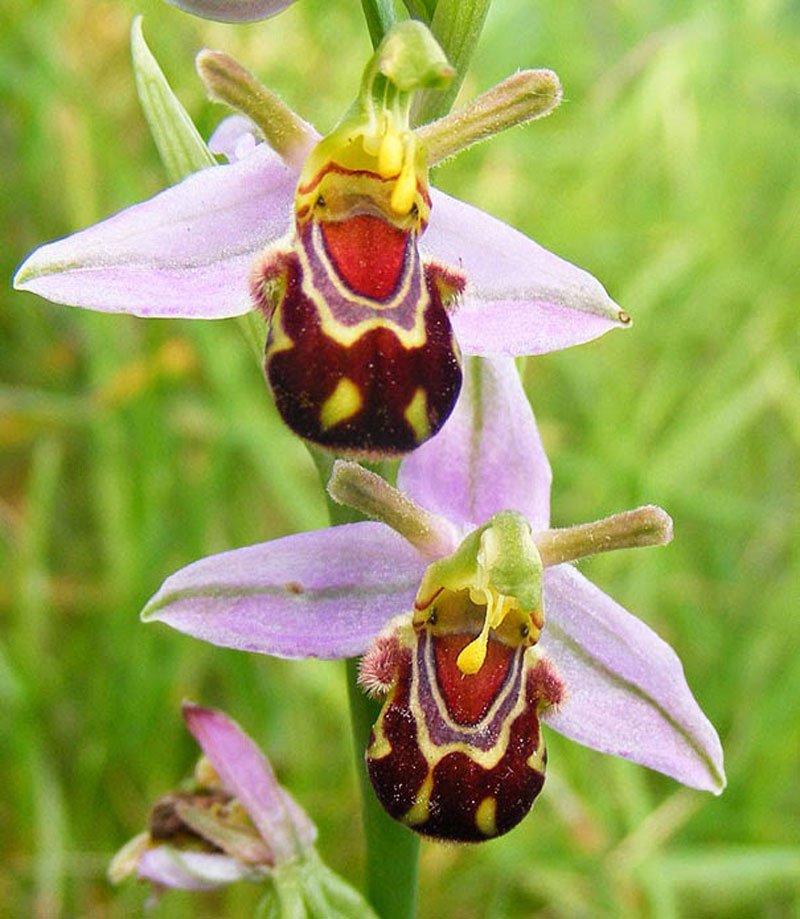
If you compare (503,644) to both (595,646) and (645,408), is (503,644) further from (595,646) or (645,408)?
(645,408)

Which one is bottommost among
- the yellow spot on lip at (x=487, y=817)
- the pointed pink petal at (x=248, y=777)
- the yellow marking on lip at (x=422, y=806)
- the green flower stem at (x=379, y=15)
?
the pointed pink petal at (x=248, y=777)

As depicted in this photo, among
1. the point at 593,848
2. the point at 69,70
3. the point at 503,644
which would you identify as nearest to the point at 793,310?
the point at 593,848

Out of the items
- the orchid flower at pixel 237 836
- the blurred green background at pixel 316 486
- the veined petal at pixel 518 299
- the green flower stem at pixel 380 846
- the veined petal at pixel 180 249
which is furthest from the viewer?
the blurred green background at pixel 316 486

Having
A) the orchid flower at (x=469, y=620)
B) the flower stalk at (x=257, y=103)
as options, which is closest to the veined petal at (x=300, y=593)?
the orchid flower at (x=469, y=620)

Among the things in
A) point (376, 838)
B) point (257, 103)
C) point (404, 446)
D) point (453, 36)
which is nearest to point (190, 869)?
point (376, 838)

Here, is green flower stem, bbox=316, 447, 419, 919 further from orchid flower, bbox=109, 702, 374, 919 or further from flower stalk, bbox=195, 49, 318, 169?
flower stalk, bbox=195, 49, 318, 169

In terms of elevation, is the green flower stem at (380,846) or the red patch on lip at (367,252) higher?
the red patch on lip at (367,252)

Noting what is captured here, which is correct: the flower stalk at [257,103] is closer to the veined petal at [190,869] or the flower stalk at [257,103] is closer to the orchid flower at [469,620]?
the orchid flower at [469,620]
